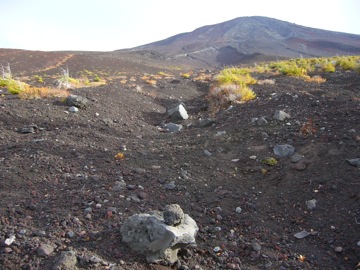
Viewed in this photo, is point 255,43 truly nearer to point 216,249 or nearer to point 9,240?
point 216,249

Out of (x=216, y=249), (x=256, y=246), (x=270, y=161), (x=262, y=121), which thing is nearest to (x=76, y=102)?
(x=262, y=121)

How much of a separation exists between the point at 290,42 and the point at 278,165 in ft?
206

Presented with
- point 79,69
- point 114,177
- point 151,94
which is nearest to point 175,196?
point 114,177

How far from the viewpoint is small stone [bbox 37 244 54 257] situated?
2.37 m

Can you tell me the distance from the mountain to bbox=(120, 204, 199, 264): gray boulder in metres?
42.5

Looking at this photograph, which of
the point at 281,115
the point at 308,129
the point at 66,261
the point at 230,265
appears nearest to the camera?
the point at 66,261

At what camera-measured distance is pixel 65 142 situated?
5.03 meters

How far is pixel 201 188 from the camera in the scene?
3.78m

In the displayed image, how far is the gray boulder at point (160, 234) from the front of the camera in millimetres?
2486

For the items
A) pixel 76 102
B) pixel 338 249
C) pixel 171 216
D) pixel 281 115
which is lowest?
pixel 338 249

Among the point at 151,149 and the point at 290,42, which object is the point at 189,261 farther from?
the point at 290,42

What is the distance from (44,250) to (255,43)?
208ft

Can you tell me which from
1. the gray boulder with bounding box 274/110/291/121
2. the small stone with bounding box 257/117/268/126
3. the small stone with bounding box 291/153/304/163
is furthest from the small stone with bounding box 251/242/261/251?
the gray boulder with bounding box 274/110/291/121

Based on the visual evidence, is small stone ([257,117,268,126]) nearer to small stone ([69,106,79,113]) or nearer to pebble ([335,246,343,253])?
pebble ([335,246,343,253])
